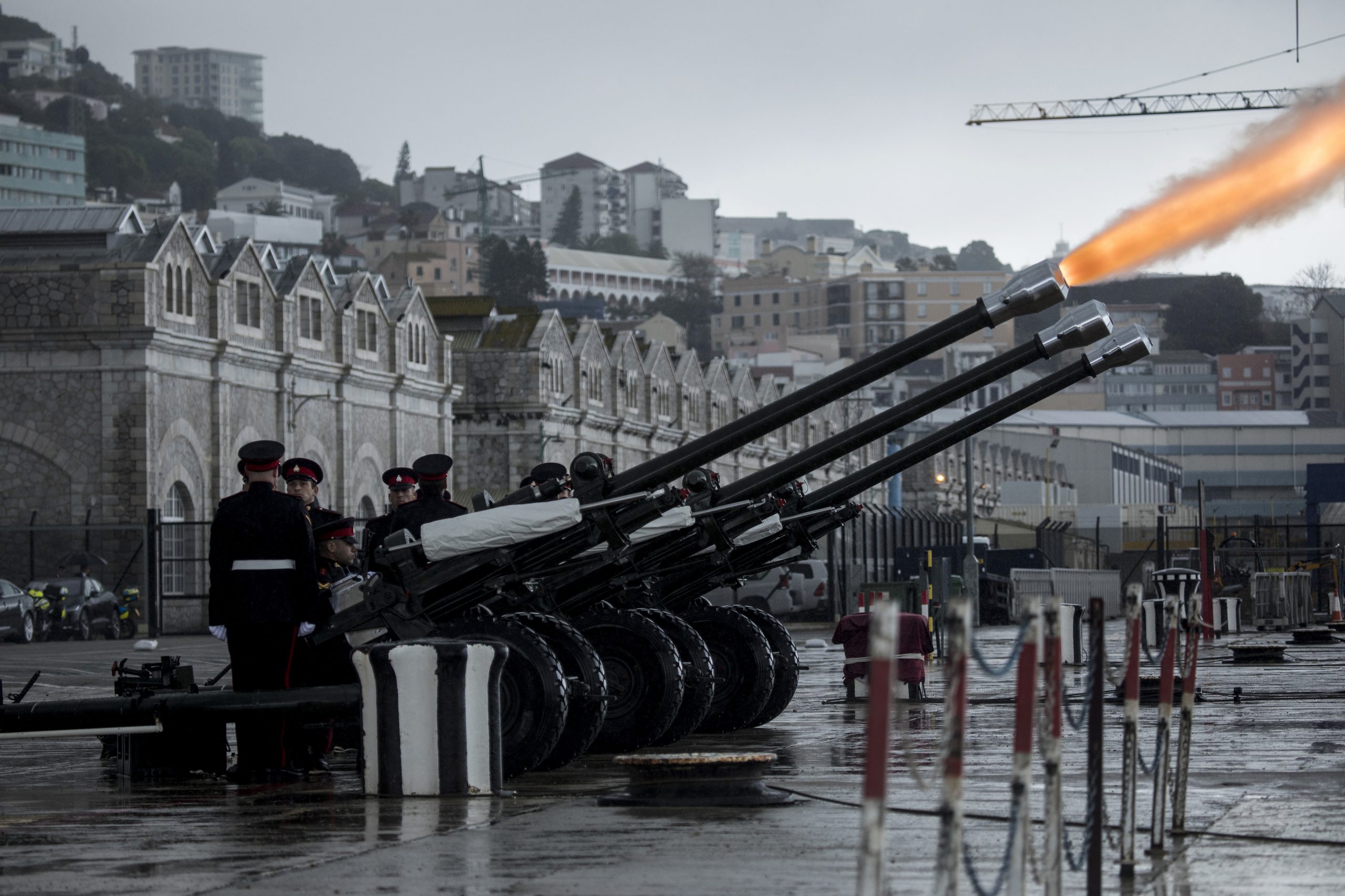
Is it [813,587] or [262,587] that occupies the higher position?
[262,587]

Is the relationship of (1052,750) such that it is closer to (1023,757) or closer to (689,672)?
(1023,757)

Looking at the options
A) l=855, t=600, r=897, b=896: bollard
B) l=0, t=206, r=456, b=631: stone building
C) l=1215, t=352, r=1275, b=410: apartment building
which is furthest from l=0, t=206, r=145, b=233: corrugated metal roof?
l=1215, t=352, r=1275, b=410: apartment building

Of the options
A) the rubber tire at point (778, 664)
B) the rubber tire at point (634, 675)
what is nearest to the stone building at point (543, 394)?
the rubber tire at point (778, 664)

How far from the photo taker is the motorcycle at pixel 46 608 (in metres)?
40.8

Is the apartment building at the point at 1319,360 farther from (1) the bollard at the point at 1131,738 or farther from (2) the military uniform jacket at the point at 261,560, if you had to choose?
(1) the bollard at the point at 1131,738

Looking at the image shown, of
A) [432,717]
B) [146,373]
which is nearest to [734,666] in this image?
[432,717]

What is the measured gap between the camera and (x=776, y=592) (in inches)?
1807

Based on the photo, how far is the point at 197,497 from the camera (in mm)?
48406

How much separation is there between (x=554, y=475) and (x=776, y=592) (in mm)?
31082

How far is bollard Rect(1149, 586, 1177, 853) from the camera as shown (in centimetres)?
923

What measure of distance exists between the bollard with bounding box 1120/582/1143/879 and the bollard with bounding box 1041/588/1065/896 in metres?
0.79

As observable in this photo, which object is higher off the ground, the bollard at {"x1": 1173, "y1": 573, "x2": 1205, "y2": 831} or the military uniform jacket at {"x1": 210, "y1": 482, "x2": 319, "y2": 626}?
the military uniform jacket at {"x1": 210, "y1": 482, "x2": 319, "y2": 626}

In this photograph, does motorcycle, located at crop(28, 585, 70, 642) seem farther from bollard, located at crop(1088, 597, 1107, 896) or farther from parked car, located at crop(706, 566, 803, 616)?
bollard, located at crop(1088, 597, 1107, 896)

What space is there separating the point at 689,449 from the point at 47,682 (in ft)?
44.4
